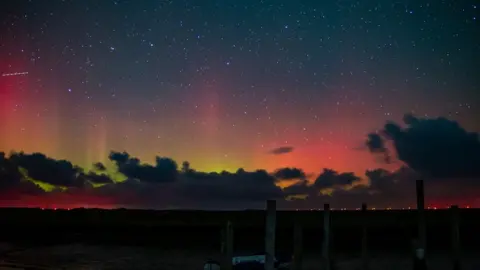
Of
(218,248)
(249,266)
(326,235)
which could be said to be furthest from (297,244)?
(218,248)

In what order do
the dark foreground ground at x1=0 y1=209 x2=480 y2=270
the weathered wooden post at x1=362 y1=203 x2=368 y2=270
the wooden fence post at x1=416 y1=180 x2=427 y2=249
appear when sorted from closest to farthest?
the wooden fence post at x1=416 y1=180 x2=427 y2=249 → the weathered wooden post at x1=362 y1=203 x2=368 y2=270 → the dark foreground ground at x1=0 y1=209 x2=480 y2=270

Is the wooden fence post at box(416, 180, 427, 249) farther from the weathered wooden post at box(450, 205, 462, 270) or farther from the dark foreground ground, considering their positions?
the dark foreground ground

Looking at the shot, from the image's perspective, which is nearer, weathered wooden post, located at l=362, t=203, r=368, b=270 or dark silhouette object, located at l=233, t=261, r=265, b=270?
dark silhouette object, located at l=233, t=261, r=265, b=270

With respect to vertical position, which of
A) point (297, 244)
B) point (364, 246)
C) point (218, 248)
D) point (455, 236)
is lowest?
point (218, 248)

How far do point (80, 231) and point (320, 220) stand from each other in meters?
37.6

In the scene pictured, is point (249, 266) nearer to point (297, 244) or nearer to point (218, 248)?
point (297, 244)

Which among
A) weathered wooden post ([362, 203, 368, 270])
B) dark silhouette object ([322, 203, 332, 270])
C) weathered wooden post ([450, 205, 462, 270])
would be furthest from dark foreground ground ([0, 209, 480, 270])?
weathered wooden post ([450, 205, 462, 270])

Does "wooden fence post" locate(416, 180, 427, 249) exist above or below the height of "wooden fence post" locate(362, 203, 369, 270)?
above

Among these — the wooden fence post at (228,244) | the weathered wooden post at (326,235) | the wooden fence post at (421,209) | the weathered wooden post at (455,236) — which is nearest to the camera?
the wooden fence post at (228,244)

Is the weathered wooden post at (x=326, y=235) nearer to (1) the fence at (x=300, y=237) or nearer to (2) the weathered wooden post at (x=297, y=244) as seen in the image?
(1) the fence at (x=300, y=237)

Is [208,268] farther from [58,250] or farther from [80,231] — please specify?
[80,231]

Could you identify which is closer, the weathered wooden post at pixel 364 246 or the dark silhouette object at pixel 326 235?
the dark silhouette object at pixel 326 235

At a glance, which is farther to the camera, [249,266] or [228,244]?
[249,266]

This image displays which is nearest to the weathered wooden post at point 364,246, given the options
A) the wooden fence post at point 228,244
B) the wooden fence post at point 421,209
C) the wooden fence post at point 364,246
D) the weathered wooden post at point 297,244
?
the wooden fence post at point 364,246
